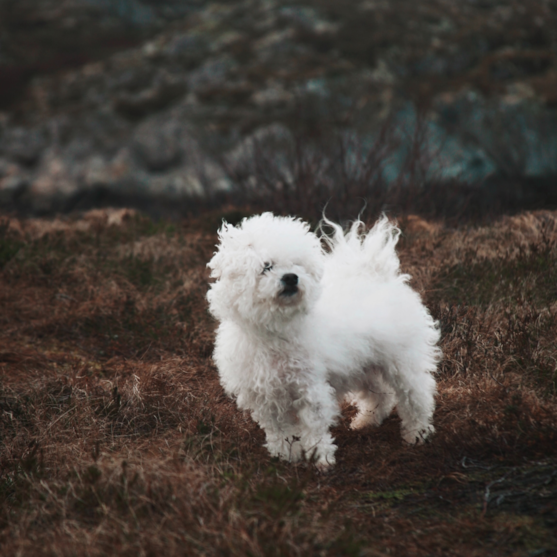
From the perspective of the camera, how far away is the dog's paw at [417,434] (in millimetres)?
3945

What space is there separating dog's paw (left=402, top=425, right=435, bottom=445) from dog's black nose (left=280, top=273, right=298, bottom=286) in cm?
141

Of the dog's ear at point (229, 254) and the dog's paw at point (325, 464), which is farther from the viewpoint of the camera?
the dog's ear at point (229, 254)

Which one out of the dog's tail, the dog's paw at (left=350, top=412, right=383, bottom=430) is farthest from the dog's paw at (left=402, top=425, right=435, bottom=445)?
the dog's tail

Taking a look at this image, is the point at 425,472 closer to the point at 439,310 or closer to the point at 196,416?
the point at 196,416

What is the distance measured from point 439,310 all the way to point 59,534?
4.04 m

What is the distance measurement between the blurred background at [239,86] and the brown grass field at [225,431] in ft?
21.8

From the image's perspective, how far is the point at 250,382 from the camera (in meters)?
3.81

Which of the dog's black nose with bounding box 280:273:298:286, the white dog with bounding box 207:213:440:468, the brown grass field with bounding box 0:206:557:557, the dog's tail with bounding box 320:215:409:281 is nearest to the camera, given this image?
the brown grass field with bounding box 0:206:557:557

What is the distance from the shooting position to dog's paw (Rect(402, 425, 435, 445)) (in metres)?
3.94

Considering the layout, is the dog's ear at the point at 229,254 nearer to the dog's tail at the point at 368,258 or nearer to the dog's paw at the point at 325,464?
the dog's tail at the point at 368,258

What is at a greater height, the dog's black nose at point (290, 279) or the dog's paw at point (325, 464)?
the dog's black nose at point (290, 279)

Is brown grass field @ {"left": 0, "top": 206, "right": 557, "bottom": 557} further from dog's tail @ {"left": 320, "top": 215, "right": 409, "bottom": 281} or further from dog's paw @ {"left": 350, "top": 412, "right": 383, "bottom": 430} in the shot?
dog's tail @ {"left": 320, "top": 215, "right": 409, "bottom": 281}

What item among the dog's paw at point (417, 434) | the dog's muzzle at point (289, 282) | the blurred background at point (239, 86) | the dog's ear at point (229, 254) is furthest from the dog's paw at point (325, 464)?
the blurred background at point (239, 86)

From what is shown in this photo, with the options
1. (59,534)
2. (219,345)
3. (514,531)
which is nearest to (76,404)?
(219,345)
